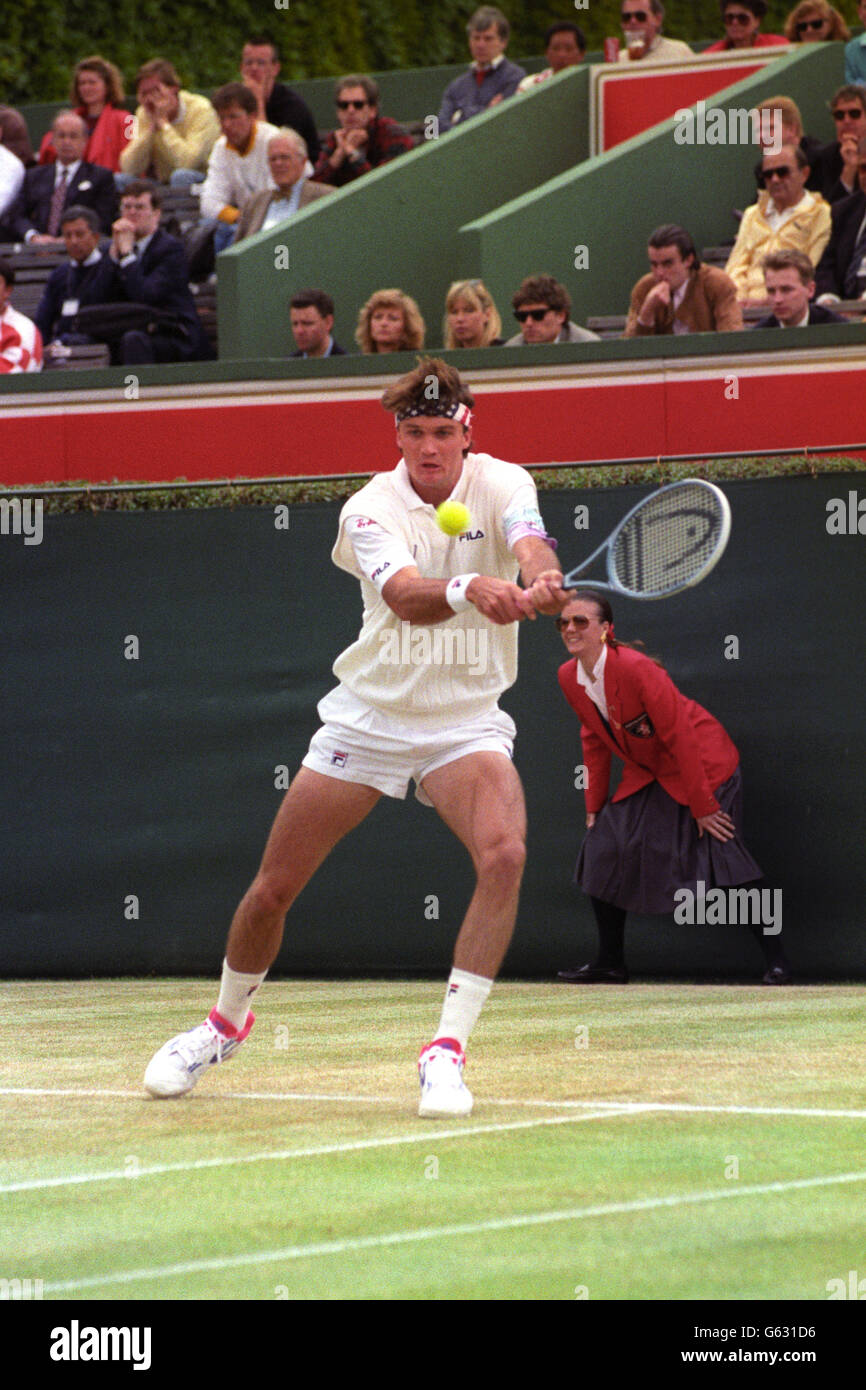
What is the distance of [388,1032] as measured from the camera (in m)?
7.82

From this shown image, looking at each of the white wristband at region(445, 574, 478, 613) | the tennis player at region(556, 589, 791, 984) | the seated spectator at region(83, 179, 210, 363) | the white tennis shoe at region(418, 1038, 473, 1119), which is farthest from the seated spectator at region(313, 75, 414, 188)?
the white tennis shoe at region(418, 1038, 473, 1119)

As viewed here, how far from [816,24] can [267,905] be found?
35.5 ft

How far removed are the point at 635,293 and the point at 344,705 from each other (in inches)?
264

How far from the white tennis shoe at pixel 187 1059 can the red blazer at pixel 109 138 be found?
11424mm

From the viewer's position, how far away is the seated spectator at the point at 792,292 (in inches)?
451

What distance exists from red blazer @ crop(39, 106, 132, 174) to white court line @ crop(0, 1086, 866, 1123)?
36.8ft

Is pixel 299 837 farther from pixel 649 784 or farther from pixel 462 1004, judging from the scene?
pixel 649 784

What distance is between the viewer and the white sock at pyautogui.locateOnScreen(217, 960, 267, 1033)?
19.9 ft

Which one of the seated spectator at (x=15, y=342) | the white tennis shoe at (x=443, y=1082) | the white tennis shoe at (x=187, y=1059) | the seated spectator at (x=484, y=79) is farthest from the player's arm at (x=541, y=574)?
the seated spectator at (x=484, y=79)

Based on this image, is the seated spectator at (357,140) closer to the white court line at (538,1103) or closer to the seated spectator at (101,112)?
the seated spectator at (101,112)

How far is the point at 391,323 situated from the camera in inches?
475
